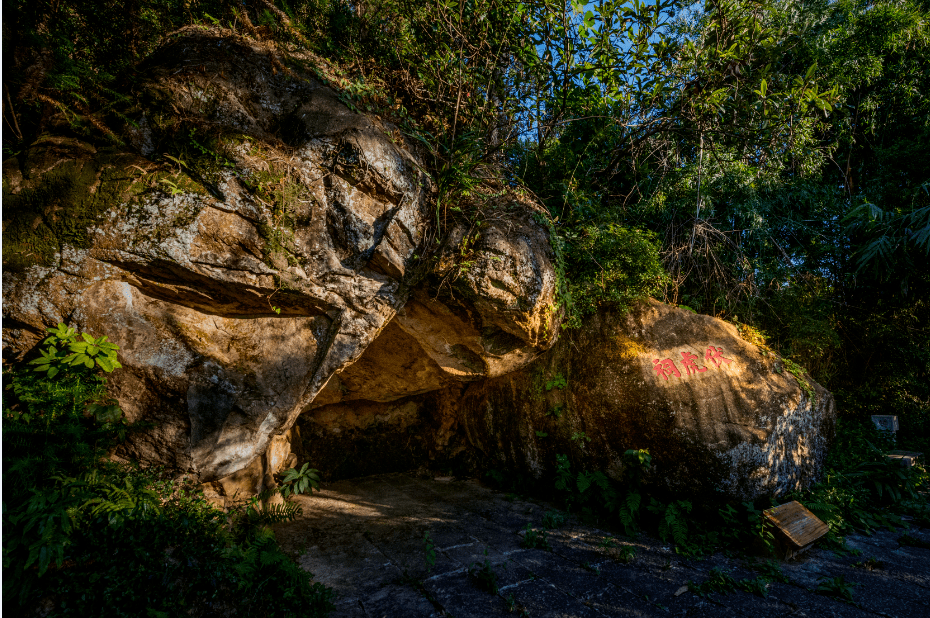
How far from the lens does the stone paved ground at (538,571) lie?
330 centimetres

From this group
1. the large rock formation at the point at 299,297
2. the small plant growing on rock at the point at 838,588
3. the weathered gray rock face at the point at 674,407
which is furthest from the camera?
the weathered gray rock face at the point at 674,407

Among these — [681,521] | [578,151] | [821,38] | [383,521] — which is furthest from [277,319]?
[821,38]

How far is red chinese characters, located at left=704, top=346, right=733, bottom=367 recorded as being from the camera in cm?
513

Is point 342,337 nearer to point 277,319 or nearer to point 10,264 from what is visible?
point 277,319

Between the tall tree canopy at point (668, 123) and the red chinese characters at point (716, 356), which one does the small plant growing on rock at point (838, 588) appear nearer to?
the red chinese characters at point (716, 356)

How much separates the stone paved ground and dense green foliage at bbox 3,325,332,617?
769mm

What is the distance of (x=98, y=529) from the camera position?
2584 mm

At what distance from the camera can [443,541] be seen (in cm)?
449

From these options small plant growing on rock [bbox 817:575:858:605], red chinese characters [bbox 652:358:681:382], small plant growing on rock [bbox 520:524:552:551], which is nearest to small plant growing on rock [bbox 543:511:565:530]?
small plant growing on rock [bbox 520:524:552:551]

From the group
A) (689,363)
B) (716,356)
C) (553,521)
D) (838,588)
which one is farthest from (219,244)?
(838,588)

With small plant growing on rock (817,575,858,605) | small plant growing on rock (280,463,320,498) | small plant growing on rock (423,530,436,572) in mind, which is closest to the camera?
small plant growing on rock (817,575,858,605)

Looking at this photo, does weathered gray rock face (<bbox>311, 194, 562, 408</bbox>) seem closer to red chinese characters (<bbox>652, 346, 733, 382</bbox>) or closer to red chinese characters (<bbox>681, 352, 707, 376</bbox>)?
red chinese characters (<bbox>652, 346, 733, 382</bbox>)

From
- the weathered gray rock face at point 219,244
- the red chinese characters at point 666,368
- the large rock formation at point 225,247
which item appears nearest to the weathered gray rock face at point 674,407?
the red chinese characters at point 666,368

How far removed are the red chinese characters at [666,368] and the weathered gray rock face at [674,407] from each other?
0.5 inches
